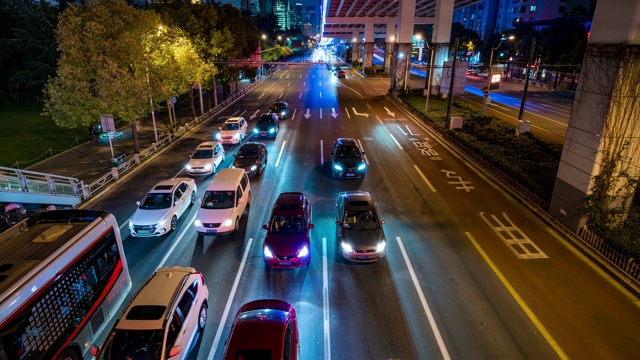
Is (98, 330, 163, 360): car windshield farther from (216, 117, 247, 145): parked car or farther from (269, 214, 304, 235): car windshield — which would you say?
(216, 117, 247, 145): parked car

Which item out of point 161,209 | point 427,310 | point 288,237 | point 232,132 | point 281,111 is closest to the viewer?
point 427,310

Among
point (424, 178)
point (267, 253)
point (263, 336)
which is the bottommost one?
point (267, 253)

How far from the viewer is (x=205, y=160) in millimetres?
22281

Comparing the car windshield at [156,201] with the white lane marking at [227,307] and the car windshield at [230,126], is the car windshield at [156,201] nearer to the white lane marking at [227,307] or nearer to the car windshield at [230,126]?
the white lane marking at [227,307]

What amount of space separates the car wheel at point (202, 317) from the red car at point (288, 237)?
2.86m

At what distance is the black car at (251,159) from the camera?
21.6 meters

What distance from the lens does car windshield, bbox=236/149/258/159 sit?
879 inches

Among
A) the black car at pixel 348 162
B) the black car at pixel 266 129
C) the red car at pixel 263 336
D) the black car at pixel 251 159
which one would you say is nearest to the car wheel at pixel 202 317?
the red car at pixel 263 336

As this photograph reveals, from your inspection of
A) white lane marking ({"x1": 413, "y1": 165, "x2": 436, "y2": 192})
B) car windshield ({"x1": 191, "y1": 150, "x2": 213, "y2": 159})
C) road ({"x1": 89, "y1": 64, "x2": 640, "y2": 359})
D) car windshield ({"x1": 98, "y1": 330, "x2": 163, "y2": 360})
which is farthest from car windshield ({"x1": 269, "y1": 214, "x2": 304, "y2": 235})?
car windshield ({"x1": 191, "y1": 150, "x2": 213, "y2": 159})

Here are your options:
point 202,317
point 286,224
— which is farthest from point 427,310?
point 202,317

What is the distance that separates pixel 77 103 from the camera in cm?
2211

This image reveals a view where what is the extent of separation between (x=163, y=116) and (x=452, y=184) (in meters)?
33.4

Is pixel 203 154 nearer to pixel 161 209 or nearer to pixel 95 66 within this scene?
pixel 161 209

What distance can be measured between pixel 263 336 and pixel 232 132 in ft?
76.0
